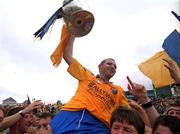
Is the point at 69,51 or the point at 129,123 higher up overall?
the point at 69,51

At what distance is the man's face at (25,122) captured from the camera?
18.1 feet

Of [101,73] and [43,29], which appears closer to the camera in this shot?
[43,29]

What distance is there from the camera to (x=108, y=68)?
5.30m

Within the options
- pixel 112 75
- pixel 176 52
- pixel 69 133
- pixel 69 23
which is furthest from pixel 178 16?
pixel 69 133


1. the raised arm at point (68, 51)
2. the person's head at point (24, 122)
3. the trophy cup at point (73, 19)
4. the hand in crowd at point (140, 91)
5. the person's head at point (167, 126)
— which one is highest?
the trophy cup at point (73, 19)

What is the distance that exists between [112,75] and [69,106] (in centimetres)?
71

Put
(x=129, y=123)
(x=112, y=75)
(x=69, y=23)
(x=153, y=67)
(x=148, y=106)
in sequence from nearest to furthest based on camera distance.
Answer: (x=129, y=123)
(x=148, y=106)
(x=69, y=23)
(x=112, y=75)
(x=153, y=67)

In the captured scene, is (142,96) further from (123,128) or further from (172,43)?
(172,43)

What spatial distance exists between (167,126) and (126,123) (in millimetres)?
357

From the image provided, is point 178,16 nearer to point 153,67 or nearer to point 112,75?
point 153,67

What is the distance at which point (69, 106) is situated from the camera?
199 inches

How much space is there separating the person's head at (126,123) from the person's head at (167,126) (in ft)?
0.46

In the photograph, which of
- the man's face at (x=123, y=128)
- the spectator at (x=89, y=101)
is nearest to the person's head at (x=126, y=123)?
the man's face at (x=123, y=128)

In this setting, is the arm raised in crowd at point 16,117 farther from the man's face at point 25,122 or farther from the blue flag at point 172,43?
the blue flag at point 172,43
